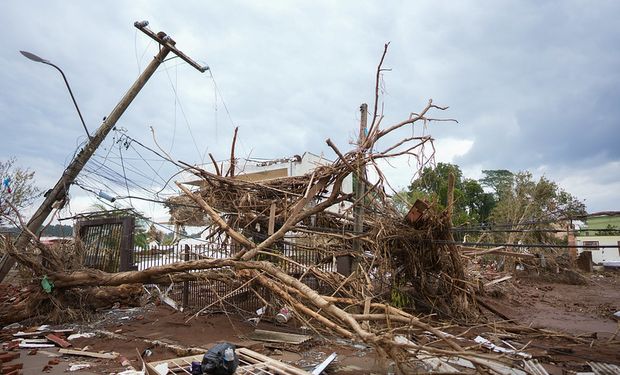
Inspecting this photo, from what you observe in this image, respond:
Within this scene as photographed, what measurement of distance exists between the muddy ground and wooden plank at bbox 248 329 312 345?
0.43ft

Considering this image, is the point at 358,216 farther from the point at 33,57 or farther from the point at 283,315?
the point at 33,57

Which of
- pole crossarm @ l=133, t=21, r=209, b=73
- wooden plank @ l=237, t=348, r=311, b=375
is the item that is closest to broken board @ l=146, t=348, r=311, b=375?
wooden plank @ l=237, t=348, r=311, b=375

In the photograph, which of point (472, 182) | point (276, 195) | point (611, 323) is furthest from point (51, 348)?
point (472, 182)

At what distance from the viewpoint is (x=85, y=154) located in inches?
357

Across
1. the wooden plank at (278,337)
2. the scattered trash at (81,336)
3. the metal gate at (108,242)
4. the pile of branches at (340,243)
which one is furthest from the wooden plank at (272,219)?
the metal gate at (108,242)

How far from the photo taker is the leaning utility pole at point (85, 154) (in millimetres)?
8875

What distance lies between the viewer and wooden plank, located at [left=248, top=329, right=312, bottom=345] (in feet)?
22.3

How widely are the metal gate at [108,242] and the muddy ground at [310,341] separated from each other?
147 cm

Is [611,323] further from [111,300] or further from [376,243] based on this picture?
[111,300]

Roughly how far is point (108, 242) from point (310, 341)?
745 centimetres

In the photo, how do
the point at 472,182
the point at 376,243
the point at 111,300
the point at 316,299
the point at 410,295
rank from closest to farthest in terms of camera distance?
1. the point at 316,299
2. the point at 376,243
3. the point at 410,295
4. the point at 111,300
5. the point at 472,182

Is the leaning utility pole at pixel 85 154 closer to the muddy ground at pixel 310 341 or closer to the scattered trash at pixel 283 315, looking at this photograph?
the muddy ground at pixel 310 341

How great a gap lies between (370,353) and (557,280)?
1582 centimetres

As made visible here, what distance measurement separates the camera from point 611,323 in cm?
899
